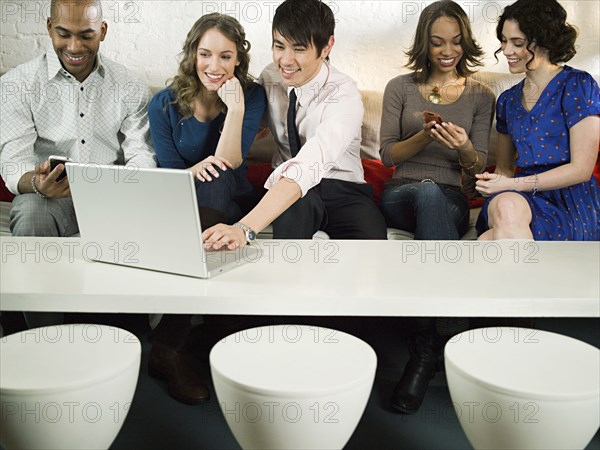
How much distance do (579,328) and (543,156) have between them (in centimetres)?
71

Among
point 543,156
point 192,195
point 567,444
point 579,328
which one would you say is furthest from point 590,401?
point 579,328

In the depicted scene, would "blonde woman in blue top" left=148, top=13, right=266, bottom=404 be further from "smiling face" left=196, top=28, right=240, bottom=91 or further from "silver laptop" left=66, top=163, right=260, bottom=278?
"silver laptop" left=66, top=163, right=260, bottom=278

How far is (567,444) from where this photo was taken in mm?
1291

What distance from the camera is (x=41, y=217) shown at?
99.0 inches

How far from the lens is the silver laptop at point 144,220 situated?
149 centimetres

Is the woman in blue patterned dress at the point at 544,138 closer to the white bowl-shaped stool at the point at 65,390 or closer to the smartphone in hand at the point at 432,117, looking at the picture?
→ the smartphone in hand at the point at 432,117

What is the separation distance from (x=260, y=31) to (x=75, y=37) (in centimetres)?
86

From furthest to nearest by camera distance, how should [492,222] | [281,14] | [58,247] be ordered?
[281,14] → [492,222] → [58,247]

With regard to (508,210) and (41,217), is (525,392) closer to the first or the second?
(508,210)

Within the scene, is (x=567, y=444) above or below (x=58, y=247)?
below

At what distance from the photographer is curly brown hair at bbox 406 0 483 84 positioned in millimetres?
2946

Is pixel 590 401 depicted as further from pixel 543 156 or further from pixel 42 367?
pixel 543 156

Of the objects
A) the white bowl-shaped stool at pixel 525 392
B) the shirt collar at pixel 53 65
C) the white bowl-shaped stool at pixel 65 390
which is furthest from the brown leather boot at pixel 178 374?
the shirt collar at pixel 53 65

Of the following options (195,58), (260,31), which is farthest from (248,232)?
(260,31)
